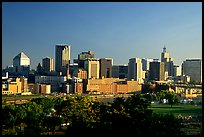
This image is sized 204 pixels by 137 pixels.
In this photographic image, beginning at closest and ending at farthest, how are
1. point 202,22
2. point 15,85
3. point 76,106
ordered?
point 202,22
point 76,106
point 15,85

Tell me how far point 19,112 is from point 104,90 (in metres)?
16.1

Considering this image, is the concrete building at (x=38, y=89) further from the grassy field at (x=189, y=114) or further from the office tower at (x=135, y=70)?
the grassy field at (x=189, y=114)

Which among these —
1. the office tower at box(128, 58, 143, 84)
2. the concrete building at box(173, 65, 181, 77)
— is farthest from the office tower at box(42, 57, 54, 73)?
the concrete building at box(173, 65, 181, 77)

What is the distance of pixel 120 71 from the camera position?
31500 millimetres

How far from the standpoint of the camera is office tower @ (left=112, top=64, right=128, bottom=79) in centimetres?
2986

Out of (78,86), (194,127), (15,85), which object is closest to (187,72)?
(78,86)

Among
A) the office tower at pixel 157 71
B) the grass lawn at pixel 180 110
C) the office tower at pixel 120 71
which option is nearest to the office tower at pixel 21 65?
the office tower at pixel 120 71

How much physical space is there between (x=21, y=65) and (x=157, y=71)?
37.8ft

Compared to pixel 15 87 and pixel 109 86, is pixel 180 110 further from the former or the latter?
pixel 109 86

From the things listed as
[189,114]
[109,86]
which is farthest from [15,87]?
[189,114]

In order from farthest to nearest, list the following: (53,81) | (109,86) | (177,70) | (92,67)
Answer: (177,70)
(92,67)
(53,81)
(109,86)

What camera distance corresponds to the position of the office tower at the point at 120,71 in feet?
98.0

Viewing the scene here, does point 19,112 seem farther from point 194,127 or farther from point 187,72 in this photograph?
point 187,72

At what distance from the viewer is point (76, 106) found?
5.66 meters
